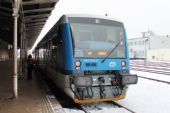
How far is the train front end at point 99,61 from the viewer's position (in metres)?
8.96

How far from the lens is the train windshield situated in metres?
9.29

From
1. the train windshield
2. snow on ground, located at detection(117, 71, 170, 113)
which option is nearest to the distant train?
the train windshield

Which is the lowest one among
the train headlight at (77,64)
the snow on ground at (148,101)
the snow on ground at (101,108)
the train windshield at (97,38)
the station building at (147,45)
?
the snow on ground at (101,108)

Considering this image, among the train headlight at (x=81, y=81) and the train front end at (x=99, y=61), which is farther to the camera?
the train front end at (x=99, y=61)

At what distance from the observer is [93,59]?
9297 mm

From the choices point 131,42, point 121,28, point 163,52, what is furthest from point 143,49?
point 121,28

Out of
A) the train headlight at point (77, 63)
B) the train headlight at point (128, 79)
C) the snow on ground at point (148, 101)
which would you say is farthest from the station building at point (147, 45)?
the train headlight at point (77, 63)

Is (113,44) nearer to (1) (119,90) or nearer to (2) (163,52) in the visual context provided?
(1) (119,90)

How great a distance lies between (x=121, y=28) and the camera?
10.0 meters

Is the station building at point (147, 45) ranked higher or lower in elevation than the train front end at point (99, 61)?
higher

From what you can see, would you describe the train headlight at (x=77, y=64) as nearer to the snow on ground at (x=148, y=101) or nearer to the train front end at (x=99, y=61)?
the train front end at (x=99, y=61)

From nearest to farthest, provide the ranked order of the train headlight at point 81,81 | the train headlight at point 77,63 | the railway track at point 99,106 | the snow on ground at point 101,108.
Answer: the train headlight at point 81,81, the snow on ground at point 101,108, the railway track at point 99,106, the train headlight at point 77,63

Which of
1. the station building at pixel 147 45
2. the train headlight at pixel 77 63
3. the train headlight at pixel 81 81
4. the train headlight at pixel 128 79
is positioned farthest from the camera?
the station building at pixel 147 45

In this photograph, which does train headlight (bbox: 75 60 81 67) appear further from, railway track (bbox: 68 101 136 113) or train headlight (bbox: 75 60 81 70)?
railway track (bbox: 68 101 136 113)
